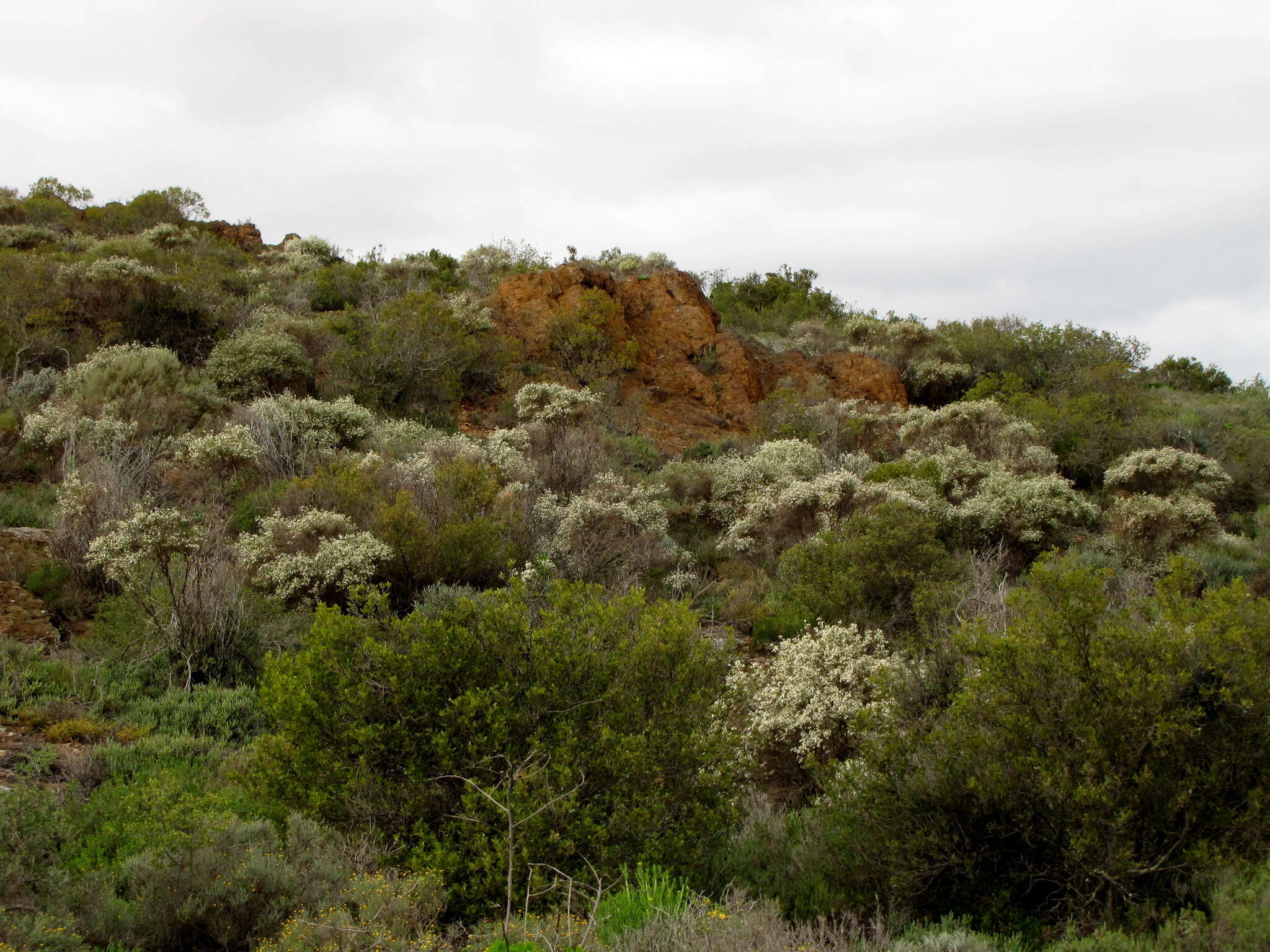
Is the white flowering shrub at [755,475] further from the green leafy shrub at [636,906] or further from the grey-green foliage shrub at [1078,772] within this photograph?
the green leafy shrub at [636,906]

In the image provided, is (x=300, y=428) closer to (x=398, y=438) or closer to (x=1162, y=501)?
(x=398, y=438)

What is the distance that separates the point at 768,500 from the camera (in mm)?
12734

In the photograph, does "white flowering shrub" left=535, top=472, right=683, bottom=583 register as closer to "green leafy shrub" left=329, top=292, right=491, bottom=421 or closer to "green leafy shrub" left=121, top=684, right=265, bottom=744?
"green leafy shrub" left=121, top=684, right=265, bottom=744

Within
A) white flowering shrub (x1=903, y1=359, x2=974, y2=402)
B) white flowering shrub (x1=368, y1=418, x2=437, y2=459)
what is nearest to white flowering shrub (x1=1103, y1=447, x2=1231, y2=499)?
white flowering shrub (x1=903, y1=359, x2=974, y2=402)

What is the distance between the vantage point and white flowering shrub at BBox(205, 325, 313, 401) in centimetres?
1530

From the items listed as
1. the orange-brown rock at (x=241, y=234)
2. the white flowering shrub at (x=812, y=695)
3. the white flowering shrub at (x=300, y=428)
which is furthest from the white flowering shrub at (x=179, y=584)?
the orange-brown rock at (x=241, y=234)

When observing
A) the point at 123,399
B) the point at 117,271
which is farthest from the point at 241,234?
the point at 123,399

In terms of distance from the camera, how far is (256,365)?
50.5 feet

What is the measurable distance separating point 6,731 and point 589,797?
184 inches

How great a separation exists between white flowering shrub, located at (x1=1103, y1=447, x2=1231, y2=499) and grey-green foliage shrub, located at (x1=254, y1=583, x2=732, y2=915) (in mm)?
12557

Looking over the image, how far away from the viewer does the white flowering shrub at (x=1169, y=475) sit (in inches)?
580

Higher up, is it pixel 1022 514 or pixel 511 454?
pixel 511 454

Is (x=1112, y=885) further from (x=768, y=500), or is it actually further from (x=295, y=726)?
(x=768, y=500)

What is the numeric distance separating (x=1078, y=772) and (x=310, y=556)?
7.83 meters
